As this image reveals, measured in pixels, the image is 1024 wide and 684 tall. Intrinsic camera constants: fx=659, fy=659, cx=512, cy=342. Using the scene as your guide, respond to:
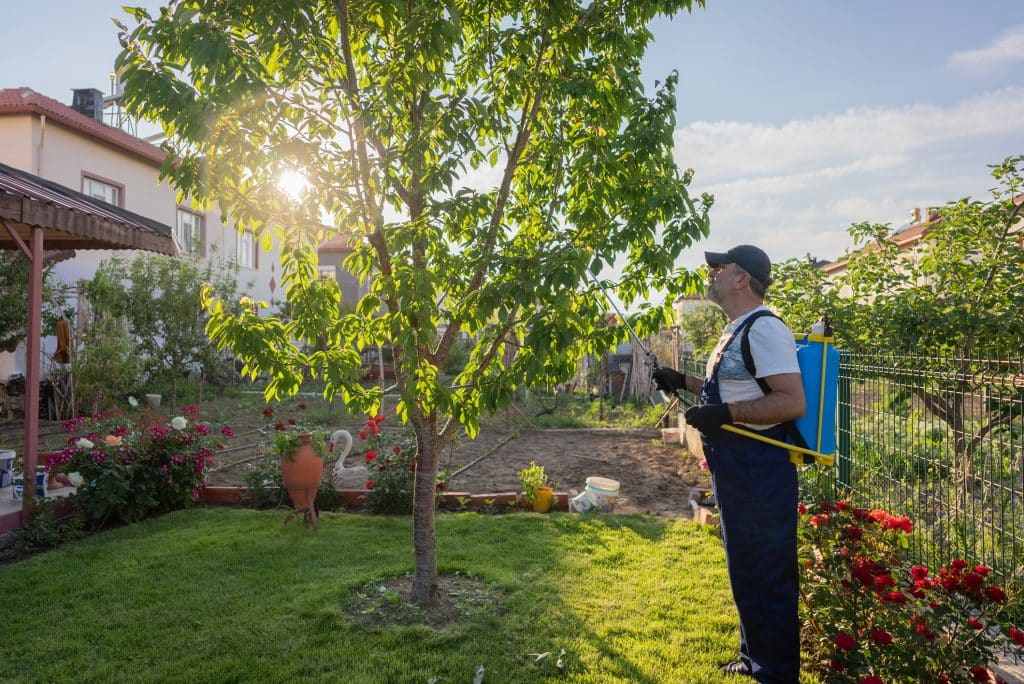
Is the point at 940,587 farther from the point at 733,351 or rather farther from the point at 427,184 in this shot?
the point at 427,184

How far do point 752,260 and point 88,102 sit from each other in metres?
17.7

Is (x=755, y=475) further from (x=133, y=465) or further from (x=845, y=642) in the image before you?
(x=133, y=465)

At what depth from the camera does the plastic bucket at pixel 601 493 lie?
625 cm

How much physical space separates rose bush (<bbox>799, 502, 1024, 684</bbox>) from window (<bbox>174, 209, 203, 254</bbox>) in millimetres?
16346

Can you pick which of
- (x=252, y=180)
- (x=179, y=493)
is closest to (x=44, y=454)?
(x=179, y=493)

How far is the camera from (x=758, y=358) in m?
2.70

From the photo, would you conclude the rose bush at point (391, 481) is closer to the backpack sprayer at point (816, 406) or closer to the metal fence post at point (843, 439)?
the metal fence post at point (843, 439)

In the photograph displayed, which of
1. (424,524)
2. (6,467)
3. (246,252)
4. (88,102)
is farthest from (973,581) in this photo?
(246,252)

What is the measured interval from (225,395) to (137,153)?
18.7ft

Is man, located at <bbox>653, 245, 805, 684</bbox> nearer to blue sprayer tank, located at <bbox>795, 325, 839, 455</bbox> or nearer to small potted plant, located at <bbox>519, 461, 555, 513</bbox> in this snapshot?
blue sprayer tank, located at <bbox>795, 325, 839, 455</bbox>

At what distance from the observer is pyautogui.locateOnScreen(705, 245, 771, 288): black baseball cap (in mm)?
2918

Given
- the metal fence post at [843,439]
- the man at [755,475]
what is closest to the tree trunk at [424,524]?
the man at [755,475]

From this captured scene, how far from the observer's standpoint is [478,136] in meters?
3.71

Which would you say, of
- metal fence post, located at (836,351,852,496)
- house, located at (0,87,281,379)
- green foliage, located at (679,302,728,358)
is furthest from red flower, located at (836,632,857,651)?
green foliage, located at (679,302,728,358)
